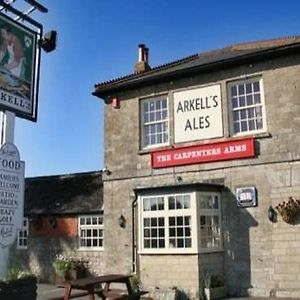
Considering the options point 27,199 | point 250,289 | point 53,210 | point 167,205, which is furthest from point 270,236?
→ point 27,199

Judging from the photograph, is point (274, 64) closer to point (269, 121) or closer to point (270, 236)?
point (269, 121)

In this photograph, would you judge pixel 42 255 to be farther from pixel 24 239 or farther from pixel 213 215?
pixel 213 215

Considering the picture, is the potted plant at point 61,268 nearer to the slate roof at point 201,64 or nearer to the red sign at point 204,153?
the red sign at point 204,153

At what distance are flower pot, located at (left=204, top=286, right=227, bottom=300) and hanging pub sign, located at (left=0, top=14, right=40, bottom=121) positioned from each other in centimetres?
638

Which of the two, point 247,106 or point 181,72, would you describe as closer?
point 247,106

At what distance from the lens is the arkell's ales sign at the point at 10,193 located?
9.21 metres

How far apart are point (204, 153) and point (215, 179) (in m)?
0.85

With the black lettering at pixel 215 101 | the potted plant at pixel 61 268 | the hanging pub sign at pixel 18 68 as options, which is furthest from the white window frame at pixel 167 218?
the hanging pub sign at pixel 18 68

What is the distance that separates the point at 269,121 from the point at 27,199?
40.4 ft

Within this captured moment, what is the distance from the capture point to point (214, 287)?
523 inches

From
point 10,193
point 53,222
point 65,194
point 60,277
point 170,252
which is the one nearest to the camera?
point 10,193

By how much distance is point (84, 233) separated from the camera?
18.6 meters

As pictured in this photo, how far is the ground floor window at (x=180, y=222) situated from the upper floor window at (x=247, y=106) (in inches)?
85.7

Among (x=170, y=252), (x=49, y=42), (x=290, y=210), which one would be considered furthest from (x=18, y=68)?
(x=290, y=210)
